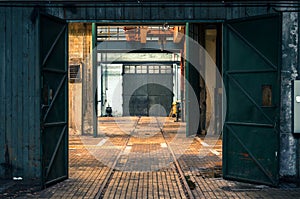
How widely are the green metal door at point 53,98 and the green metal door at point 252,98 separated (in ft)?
11.6

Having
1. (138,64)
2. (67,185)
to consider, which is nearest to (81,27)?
(67,185)

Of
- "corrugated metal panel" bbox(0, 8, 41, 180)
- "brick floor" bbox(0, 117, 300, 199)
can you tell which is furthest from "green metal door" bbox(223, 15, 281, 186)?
"corrugated metal panel" bbox(0, 8, 41, 180)

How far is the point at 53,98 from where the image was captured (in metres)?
9.88

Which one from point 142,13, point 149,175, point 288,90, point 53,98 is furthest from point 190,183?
point 142,13

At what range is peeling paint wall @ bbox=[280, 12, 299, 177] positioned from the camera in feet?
32.1

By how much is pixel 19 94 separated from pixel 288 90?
18.5 ft

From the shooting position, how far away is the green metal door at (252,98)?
9.40 metres

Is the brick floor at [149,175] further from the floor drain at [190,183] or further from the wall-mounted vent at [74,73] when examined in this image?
the wall-mounted vent at [74,73]

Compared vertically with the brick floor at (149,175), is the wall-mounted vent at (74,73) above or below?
above

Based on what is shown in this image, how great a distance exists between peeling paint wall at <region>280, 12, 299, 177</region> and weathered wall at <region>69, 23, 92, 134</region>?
13266mm

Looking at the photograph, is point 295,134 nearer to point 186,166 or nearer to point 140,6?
point 186,166

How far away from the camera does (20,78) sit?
994cm

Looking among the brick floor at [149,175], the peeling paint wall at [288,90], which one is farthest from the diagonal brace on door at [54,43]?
the peeling paint wall at [288,90]

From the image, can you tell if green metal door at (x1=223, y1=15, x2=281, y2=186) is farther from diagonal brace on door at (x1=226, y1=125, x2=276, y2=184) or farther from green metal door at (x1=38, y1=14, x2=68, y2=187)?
green metal door at (x1=38, y1=14, x2=68, y2=187)
